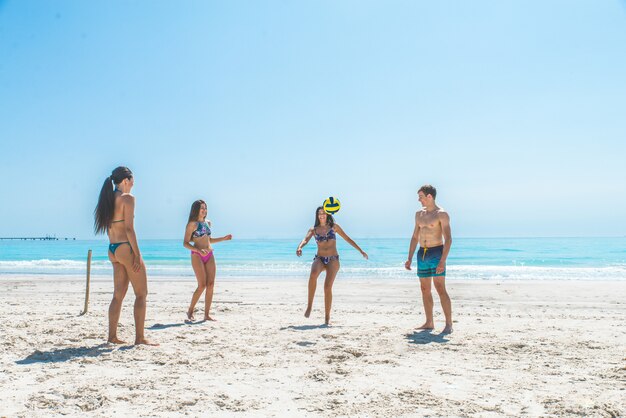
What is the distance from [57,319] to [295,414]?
5.57 m

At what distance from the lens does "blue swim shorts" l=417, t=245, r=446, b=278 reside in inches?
265

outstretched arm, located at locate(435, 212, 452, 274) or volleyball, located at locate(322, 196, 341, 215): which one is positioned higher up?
volleyball, located at locate(322, 196, 341, 215)

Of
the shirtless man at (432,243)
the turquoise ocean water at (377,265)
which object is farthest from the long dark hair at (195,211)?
the turquoise ocean water at (377,265)

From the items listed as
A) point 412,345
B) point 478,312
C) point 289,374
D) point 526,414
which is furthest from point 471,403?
point 478,312

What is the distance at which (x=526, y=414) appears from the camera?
138 inches

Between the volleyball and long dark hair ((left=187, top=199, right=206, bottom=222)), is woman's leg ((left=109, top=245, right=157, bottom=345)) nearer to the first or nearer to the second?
long dark hair ((left=187, top=199, right=206, bottom=222))

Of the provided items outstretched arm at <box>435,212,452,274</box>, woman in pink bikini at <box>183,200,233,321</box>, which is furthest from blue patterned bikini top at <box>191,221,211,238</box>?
outstretched arm at <box>435,212,452,274</box>

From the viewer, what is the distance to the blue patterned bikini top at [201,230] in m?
7.74

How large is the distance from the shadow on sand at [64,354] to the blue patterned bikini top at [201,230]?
2395 mm

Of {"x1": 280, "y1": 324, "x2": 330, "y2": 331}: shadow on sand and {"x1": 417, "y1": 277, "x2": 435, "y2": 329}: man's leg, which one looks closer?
{"x1": 417, "y1": 277, "x2": 435, "y2": 329}: man's leg

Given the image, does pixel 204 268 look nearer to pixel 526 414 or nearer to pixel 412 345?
pixel 412 345

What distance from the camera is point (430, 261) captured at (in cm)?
676

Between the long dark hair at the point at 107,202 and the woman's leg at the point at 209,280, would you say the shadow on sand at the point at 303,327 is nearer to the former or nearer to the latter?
the woman's leg at the point at 209,280

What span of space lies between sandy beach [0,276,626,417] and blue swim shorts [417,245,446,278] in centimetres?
79
